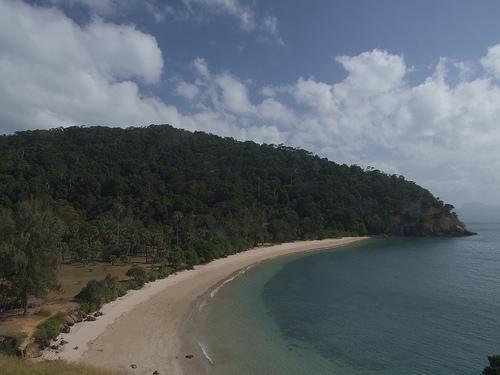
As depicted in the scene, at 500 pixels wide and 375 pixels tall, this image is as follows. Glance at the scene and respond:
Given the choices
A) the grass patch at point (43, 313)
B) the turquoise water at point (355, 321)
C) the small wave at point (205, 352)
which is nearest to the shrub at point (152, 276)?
the turquoise water at point (355, 321)

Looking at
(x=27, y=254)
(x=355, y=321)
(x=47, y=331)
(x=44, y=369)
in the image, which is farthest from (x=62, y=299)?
(x=355, y=321)

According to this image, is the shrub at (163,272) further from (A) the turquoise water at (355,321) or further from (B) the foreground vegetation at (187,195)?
(A) the turquoise water at (355,321)

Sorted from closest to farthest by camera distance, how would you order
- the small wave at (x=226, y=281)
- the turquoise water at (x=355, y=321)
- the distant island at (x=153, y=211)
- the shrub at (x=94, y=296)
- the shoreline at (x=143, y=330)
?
1. the shoreline at (x=143, y=330)
2. the turquoise water at (x=355, y=321)
3. the distant island at (x=153, y=211)
4. the shrub at (x=94, y=296)
5. the small wave at (x=226, y=281)

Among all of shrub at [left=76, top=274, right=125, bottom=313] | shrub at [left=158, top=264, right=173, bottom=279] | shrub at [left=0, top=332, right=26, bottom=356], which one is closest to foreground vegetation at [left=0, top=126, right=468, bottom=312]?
shrub at [left=158, top=264, right=173, bottom=279]

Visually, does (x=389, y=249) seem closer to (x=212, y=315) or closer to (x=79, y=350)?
(x=212, y=315)

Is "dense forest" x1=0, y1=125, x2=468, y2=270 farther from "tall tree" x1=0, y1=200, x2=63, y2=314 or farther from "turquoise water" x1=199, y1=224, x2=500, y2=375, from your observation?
"tall tree" x1=0, y1=200, x2=63, y2=314

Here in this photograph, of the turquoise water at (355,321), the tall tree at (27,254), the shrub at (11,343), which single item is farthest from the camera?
the tall tree at (27,254)

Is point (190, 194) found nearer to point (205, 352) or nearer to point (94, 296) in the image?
point (94, 296)
